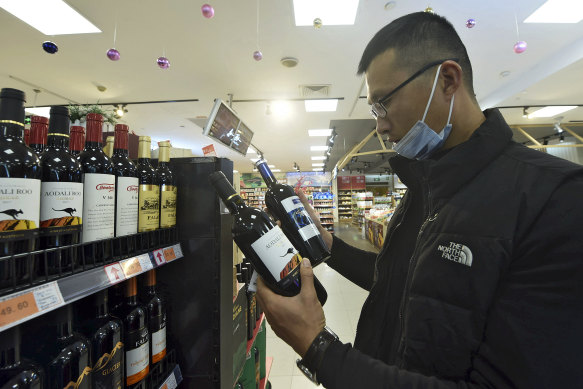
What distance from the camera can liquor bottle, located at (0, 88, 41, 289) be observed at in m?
0.54

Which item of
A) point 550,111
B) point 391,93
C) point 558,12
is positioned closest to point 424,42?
point 391,93

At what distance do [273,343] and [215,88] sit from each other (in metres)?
4.16

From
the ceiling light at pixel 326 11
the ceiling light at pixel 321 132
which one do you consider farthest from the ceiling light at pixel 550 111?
the ceiling light at pixel 326 11

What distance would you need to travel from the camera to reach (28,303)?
519mm

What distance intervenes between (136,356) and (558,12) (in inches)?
191

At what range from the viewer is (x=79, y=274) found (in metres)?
0.65

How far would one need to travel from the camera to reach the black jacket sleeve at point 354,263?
51.6 inches

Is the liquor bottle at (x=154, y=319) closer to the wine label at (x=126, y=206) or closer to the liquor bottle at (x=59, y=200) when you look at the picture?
the wine label at (x=126, y=206)

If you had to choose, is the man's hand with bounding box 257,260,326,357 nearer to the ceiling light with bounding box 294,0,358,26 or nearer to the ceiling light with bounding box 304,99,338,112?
the ceiling light with bounding box 294,0,358,26

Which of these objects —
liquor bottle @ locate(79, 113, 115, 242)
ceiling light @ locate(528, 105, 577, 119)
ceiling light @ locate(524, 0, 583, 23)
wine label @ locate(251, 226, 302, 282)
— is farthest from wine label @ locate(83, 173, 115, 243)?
ceiling light @ locate(528, 105, 577, 119)

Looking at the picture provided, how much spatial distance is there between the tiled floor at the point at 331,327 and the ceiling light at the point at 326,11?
3.61 m

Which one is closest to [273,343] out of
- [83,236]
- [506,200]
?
[83,236]

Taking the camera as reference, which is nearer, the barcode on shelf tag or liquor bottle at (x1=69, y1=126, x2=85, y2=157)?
the barcode on shelf tag

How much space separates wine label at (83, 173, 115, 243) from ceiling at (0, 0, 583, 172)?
109 inches
